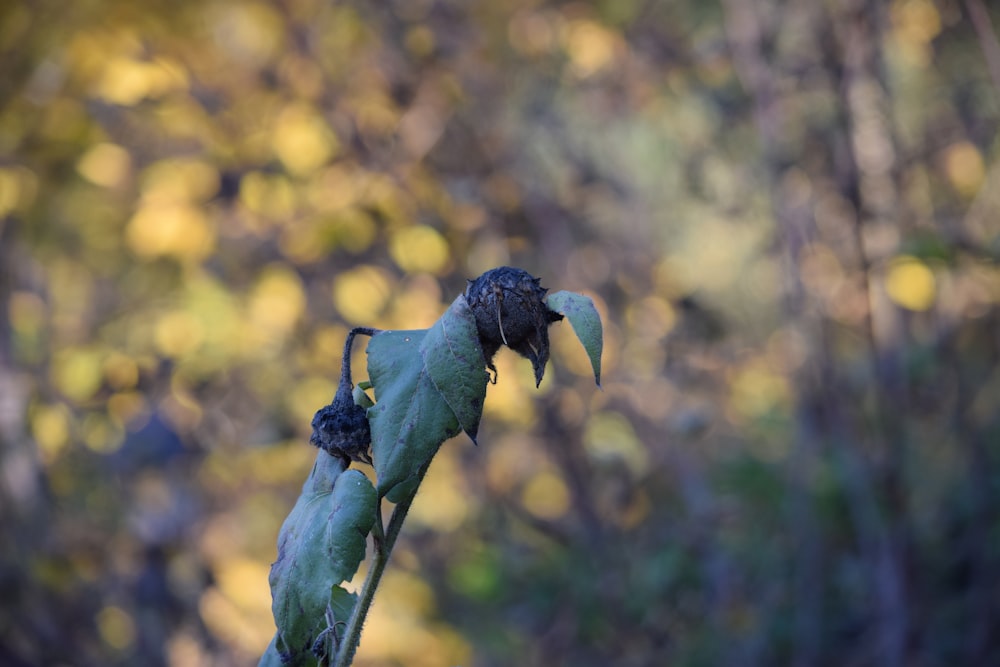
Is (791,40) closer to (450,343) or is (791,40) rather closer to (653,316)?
(653,316)

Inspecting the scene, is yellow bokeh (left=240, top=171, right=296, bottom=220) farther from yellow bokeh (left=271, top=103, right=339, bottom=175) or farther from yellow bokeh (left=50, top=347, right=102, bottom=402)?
yellow bokeh (left=50, top=347, right=102, bottom=402)

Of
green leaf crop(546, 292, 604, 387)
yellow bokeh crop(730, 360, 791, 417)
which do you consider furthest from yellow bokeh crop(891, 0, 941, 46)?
green leaf crop(546, 292, 604, 387)

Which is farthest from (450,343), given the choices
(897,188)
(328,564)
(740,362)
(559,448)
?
(740,362)

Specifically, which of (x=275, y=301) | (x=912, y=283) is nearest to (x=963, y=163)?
(x=912, y=283)

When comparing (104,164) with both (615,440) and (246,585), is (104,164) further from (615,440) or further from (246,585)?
(615,440)

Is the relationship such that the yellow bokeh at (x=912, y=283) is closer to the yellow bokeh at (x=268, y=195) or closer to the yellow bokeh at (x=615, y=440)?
the yellow bokeh at (x=615, y=440)
